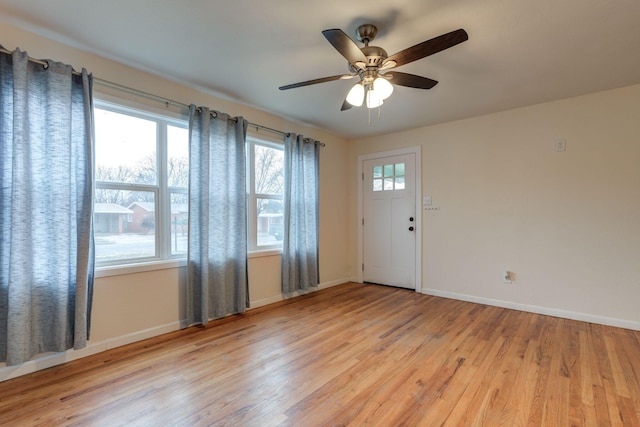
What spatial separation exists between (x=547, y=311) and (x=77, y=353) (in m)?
4.56

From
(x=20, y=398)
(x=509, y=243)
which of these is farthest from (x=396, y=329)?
(x=20, y=398)

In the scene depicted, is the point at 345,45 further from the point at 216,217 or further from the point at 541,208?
the point at 541,208

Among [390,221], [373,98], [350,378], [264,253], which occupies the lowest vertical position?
[350,378]

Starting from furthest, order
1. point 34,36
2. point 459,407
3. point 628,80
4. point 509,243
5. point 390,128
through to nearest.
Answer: point 390,128 < point 509,243 < point 628,80 < point 34,36 < point 459,407

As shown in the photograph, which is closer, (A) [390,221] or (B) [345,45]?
(B) [345,45]

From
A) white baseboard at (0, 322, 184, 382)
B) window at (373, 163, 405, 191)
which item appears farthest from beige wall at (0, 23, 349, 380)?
window at (373, 163, 405, 191)

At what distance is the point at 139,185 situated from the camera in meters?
2.71

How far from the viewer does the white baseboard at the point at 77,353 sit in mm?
2041

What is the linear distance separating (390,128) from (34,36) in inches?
149

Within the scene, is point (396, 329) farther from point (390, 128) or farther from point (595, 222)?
point (390, 128)

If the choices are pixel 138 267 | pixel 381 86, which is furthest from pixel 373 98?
pixel 138 267

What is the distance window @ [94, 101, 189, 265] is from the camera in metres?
2.53

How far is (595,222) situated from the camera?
311cm

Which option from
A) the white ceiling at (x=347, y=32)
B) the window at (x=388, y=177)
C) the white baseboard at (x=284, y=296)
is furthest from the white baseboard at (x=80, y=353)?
the window at (x=388, y=177)
